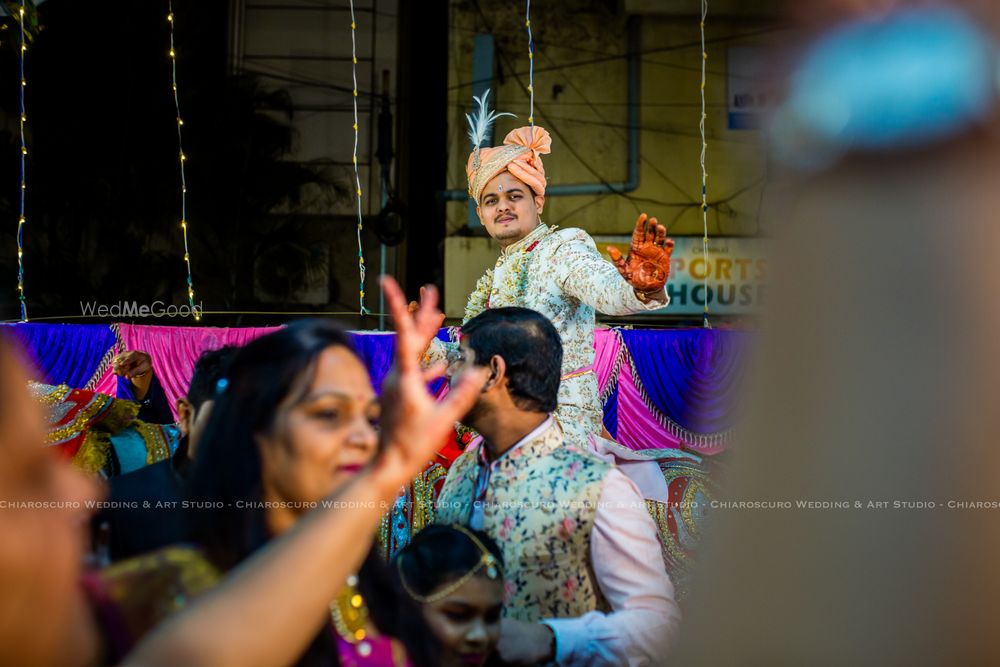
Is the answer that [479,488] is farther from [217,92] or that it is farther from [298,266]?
[217,92]

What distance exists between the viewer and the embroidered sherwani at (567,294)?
3.32m

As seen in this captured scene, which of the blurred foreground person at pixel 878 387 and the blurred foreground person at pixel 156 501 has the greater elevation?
the blurred foreground person at pixel 878 387

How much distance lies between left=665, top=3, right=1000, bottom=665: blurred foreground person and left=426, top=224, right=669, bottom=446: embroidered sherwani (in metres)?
2.53

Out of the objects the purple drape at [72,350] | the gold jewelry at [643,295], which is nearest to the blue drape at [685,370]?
the gold jewelry at [643,295]

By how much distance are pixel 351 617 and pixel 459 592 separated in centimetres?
59

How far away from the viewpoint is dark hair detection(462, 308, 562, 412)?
7.85 feet

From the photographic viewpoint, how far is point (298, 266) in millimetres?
11141

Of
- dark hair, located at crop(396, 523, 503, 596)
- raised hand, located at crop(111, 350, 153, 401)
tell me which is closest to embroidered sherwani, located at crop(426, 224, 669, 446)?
dark hair, located at crop(396, 523, 503, 596)

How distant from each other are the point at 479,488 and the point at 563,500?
0.92 ft

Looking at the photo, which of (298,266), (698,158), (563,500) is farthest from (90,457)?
(698,158)

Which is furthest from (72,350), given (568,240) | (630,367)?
(568,240)

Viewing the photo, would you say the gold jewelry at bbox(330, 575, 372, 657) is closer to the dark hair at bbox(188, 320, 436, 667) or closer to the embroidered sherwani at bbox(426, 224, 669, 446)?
the dark hair at bbox(188, 320, 436, 667)

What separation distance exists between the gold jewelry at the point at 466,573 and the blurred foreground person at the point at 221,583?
846mm

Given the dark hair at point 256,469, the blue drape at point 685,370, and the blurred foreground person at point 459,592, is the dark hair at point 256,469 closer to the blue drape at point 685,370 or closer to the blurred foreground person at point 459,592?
the blurred foreground person at point 459,592
